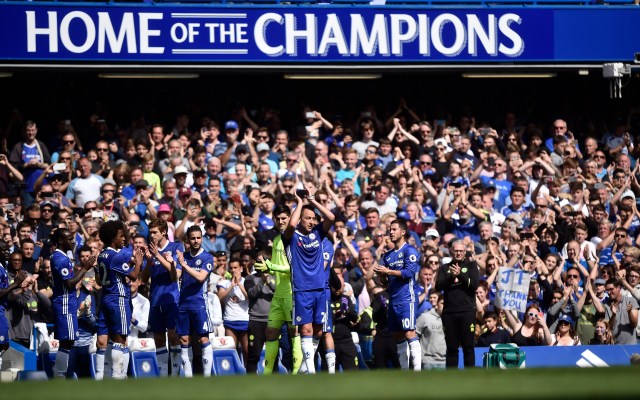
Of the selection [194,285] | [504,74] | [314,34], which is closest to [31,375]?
[194,285]

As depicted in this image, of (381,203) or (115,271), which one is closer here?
(115,271)

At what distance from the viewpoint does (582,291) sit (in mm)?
17516

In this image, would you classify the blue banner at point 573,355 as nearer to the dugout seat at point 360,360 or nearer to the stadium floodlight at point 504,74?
the dugout seat at point 360,360

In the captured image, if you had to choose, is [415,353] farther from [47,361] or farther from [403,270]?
[47,361]

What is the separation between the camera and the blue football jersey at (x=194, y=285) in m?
14.7

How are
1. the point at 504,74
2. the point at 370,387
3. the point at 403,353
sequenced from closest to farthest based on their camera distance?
the point at 370,387 → the point at 403,353 → the point at 504,74

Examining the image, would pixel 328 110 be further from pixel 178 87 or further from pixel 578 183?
pixel 578 183

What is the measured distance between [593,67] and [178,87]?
7241 mm

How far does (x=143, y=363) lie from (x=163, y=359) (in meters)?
0.35

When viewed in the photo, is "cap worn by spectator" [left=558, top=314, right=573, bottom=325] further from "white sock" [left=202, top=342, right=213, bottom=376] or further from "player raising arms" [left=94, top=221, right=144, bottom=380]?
"player raising arms" [left=94, top=221, right=144, bottom=380]

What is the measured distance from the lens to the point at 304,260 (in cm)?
1421

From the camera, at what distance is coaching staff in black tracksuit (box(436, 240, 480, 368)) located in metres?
15.4

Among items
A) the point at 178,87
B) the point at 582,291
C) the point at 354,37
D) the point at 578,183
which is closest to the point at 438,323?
the point at 582,291

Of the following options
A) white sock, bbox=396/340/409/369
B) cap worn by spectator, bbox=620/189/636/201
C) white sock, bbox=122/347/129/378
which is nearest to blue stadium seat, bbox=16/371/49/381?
white sock, bbox=122/347/129/378
